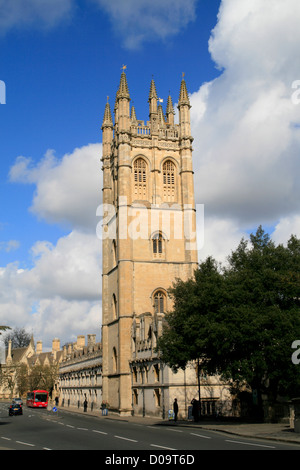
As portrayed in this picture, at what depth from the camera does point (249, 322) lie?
95.2ft

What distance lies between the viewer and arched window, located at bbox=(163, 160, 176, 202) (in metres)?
60.7

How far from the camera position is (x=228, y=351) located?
29.9m

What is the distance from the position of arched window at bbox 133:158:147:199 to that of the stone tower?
0.12 m

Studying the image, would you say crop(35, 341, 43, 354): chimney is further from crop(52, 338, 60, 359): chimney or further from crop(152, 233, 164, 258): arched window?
crop(152, 233, 164, 258): arched window

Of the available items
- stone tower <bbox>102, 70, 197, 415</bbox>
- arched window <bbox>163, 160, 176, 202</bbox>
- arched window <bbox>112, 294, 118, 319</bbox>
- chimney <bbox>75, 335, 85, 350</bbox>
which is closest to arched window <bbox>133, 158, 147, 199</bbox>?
stone tower <bbox>102, 70, 197, 415</bbox>

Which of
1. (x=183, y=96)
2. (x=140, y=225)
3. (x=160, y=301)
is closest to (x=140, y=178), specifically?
(x=140, y=225)

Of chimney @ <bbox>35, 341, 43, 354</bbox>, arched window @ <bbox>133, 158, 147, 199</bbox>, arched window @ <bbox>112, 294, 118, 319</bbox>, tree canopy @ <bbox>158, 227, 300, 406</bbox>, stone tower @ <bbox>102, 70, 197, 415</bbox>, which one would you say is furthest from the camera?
chimney @ <bbox>35, 341, 43, 354</bbox>

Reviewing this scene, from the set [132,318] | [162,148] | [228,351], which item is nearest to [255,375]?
[228,351]

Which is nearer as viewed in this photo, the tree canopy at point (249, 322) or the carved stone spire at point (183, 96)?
the tree canopy at point (249, 322)

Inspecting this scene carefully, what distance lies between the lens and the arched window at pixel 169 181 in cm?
6069

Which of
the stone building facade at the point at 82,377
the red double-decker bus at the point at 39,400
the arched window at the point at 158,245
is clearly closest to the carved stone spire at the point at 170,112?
the arched window at the point at 158,245

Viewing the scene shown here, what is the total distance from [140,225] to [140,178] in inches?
242

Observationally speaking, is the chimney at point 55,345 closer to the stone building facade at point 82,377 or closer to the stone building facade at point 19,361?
the stone building facade at point 19,361

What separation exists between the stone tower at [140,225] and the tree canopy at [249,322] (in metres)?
20.4
